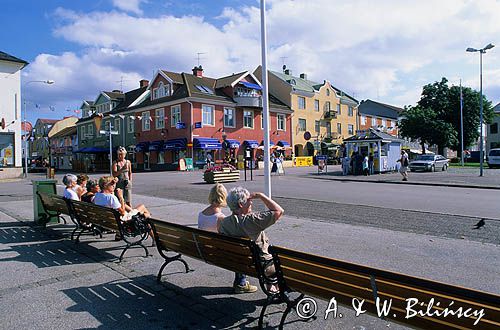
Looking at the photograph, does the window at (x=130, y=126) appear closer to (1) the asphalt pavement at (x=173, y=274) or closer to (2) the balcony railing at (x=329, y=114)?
(2) the balcony railing at (x=329, y=114)

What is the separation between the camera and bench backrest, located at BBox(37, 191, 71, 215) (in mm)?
7901

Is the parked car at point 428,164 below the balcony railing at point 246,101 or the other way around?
below

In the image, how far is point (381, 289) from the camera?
282 cm

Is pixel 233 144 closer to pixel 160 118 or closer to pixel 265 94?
pixel 160 118

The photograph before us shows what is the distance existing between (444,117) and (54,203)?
182 ft

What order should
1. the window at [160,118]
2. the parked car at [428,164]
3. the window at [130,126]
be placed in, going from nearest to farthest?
the parked car at [428,164]
the window at [160,118]
the window at [130,126]

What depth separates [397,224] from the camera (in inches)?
339

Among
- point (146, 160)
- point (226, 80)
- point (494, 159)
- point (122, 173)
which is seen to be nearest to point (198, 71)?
point (226, 80)

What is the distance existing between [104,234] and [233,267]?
15.9ft

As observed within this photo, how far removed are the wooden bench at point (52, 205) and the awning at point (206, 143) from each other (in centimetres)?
2973

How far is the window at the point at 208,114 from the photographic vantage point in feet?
132

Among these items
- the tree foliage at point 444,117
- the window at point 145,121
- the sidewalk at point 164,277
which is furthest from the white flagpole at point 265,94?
the tree foliage at point 444,117

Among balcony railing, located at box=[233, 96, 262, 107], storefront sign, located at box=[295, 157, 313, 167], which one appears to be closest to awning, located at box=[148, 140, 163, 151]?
balcony railing, located at box=[233, 96, 262, 107]

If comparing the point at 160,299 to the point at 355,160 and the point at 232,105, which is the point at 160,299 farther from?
the point at 232,105
